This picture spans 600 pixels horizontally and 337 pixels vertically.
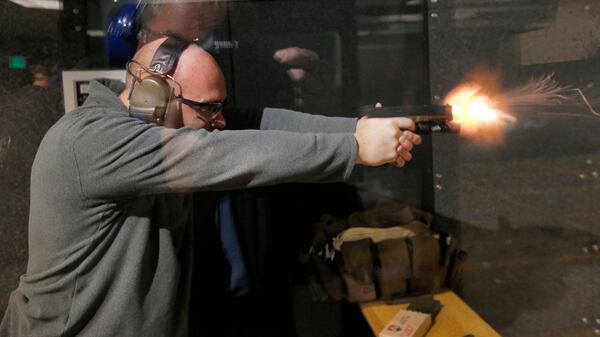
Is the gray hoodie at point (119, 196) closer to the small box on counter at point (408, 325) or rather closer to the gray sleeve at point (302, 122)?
the gray sleeve at point (302, 122)

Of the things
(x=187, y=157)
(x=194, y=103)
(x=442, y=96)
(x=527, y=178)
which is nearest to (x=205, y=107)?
(x=194, y=103)

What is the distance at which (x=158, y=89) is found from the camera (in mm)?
791

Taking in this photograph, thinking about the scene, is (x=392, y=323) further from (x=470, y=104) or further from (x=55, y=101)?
(x=55, y=101)

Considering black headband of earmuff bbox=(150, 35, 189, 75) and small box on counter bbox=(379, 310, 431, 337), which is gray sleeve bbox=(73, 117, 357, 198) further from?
small box on counter bbox=(379, 310, 431, 337)

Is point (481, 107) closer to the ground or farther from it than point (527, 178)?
farther from it

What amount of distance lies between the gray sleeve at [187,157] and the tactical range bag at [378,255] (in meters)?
0.45

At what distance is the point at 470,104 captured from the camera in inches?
49.6

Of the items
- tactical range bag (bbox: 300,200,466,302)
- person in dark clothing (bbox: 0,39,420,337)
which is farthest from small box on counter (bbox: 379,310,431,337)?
person in dark clothing (bbox: 0,39,420,337)

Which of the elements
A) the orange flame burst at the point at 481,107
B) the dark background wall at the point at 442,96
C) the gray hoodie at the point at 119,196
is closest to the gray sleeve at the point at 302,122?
the dark background wall at the point at 442,96

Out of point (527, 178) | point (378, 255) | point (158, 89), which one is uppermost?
point (158, 89)

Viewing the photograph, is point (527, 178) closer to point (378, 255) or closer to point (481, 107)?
point (481, 107)

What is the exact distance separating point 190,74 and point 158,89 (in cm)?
6

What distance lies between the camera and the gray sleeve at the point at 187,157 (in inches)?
29.3

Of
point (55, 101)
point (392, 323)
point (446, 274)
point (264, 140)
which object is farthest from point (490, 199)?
point (55, 101)
